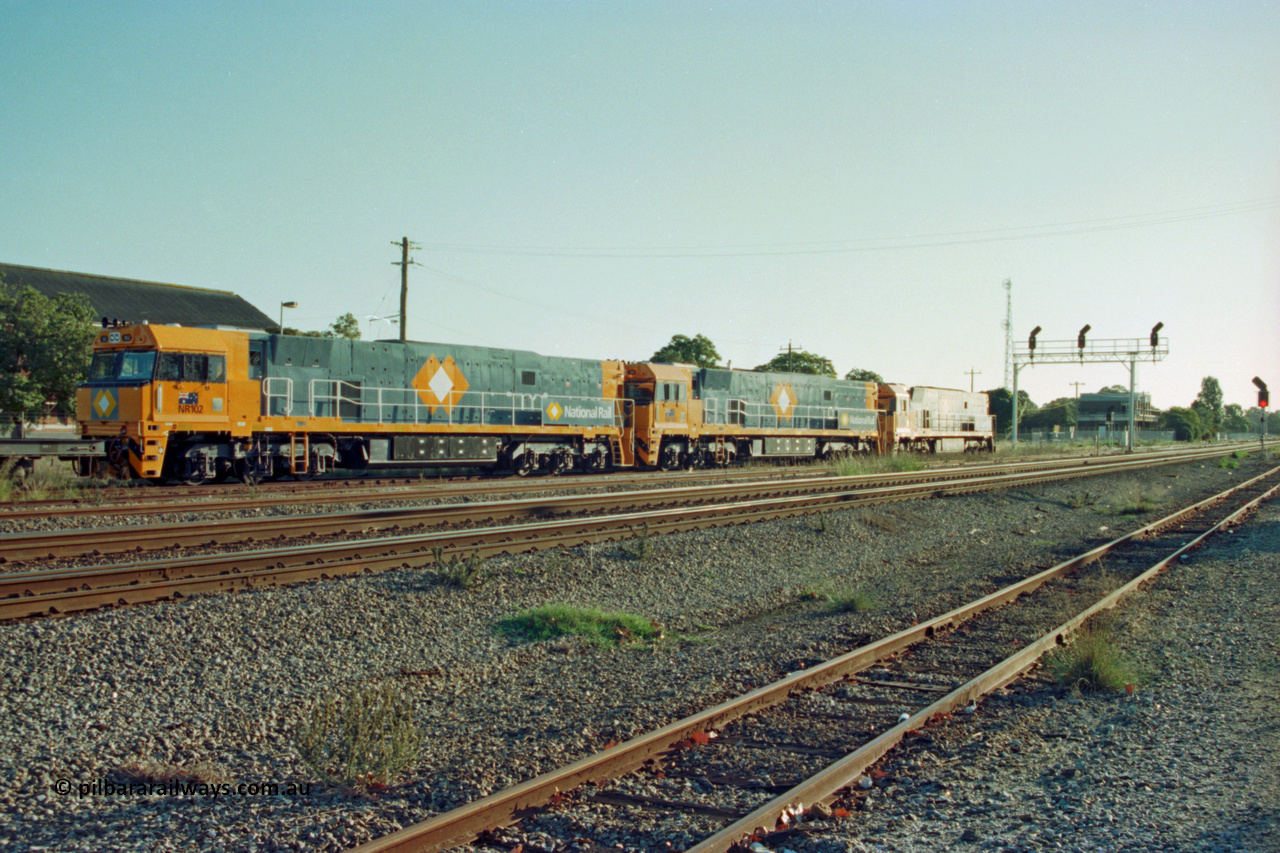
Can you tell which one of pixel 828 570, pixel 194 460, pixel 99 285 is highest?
pixel 99 285

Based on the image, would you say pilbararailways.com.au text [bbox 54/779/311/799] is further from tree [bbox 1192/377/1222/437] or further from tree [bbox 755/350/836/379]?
tree [bbox 1192/377/1222/437]

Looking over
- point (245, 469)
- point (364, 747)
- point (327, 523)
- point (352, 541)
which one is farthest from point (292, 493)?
point (364, 747)

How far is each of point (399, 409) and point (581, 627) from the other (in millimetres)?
13410

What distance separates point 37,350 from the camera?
29781mm

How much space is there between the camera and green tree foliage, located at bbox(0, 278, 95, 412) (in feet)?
96.3

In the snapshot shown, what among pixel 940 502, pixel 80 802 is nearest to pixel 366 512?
pixel 80 802

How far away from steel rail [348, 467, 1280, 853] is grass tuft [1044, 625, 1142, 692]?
0.28 meters

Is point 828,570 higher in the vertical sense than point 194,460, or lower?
lower

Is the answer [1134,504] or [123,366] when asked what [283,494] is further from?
[1134,504]

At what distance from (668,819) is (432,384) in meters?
17.9

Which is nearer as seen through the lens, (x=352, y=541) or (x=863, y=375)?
(x=352, y=541)

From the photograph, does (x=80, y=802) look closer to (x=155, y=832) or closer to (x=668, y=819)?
(x=155, y=832)

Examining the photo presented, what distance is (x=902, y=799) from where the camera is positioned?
4344 millimetres

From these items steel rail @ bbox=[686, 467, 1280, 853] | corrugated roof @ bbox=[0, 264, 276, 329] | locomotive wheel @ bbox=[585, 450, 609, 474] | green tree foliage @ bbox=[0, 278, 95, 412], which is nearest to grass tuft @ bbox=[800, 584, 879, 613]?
steel rail @ bbox=[686, 467, 1280, 853]
